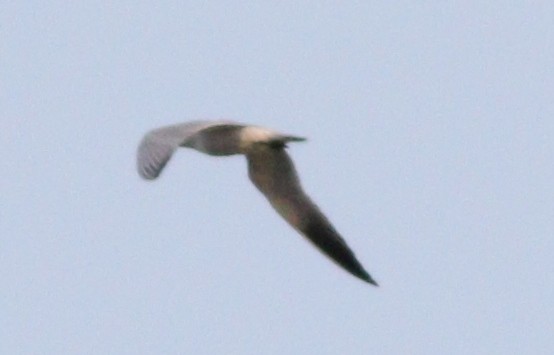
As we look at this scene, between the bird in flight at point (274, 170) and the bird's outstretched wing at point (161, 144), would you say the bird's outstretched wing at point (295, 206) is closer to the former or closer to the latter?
the bird in flight at point (274, 170)

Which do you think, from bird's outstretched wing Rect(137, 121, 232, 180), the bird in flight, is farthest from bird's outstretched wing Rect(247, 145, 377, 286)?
bird's outstretched wing Rect(137, 121, 232, 180)

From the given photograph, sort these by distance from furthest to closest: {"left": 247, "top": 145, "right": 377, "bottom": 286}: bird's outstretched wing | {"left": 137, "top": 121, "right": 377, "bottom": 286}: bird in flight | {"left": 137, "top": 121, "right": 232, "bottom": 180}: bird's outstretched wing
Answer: {"left": 247, "top": 145, "right": 377, "bottom": 286}: bird's outstretched wing
{"left": 137, "top": 121, "right": 377, "bottom": 286}: bird in flight
{"left": 137, "top": 121, "right": 232, "bottom": 180}: bird's outstretched wing

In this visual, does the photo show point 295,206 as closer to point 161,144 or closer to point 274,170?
point 274,170

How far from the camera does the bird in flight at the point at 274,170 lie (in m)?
11.4

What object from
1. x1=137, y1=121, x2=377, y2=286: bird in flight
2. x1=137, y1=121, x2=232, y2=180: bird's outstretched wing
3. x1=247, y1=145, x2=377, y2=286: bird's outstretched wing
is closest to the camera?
x1=137, y1=121, x2=232, y2=180: bird's outstretched wing

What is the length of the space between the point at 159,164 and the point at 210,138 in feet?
3.93

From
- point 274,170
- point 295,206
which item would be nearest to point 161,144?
point 274,170

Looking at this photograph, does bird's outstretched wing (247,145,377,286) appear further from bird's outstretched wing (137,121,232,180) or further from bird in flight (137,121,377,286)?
bird's outstretched wing (137,121,232,180)

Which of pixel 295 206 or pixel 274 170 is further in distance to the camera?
pixel 295 206

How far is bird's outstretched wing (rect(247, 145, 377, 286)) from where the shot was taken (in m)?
12.1

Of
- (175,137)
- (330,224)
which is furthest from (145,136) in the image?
(330,224)

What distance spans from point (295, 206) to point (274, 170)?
313mm

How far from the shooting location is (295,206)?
40.2 ft

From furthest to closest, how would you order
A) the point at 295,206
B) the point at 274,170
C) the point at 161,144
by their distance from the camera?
the point at 295,206 → the point at 274,170 → the point at 161,144
